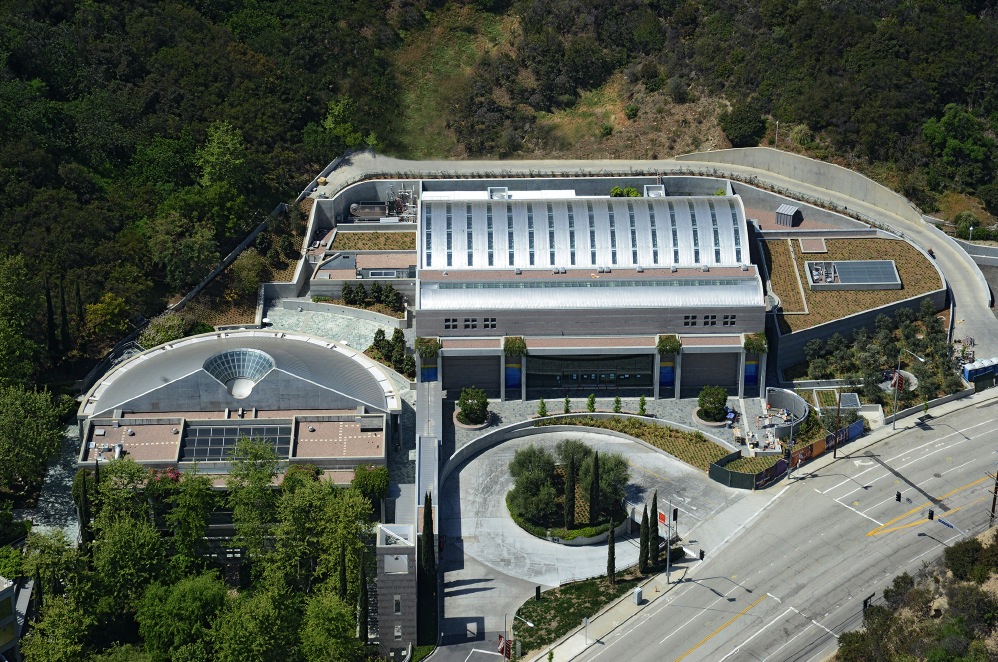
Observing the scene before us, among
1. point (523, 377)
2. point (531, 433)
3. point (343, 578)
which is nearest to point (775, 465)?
point (531, 433)

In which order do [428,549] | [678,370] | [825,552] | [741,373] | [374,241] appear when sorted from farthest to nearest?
1. [374,241]
2. [741,373]
3. [678,370]
4. [825,552]
5. [428,549]

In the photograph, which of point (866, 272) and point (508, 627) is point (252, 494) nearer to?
point (508, 627)

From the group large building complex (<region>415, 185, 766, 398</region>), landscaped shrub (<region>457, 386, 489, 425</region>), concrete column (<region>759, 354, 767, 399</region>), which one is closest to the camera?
landscaped shrub (<region>457, 386, 489, 425</region>)

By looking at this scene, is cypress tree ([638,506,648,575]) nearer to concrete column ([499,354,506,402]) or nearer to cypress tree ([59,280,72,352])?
concrete column ([499,354,506,402])

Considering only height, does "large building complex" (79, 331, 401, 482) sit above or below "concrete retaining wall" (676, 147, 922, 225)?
below

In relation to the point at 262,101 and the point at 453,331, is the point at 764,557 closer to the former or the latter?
the point at 453,331

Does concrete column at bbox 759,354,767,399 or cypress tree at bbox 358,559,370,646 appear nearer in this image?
cypress tree at bbox 358,559,370,646

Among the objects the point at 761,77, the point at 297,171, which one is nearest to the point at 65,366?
the point at 297,171

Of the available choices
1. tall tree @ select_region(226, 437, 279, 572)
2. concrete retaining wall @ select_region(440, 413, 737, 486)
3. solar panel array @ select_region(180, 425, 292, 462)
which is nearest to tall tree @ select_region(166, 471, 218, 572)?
tall tree @ select_region(226, 437, 279, 572)
